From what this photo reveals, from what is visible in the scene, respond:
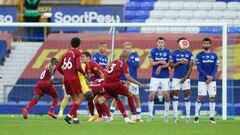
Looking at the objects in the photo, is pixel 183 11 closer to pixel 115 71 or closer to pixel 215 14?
pixel 215 14

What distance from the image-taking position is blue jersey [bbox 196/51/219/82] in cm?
2235

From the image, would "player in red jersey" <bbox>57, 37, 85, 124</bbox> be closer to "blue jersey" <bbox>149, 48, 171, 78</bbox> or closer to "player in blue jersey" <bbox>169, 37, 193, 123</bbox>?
"blue jersey" <bbox>149, 48, 171, 78</bbox>

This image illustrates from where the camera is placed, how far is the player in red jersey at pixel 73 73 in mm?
20188

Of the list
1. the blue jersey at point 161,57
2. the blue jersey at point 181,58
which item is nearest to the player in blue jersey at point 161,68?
the blue jersey at point 161,57

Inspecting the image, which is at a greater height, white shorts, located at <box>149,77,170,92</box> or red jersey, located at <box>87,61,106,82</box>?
red jersey, located at <box>87,61,106,82</box>

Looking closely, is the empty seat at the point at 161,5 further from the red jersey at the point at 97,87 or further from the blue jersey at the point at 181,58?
the red jersey at the point at 97,87

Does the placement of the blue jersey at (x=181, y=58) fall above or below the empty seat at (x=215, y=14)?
below

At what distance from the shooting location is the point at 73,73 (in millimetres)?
20344

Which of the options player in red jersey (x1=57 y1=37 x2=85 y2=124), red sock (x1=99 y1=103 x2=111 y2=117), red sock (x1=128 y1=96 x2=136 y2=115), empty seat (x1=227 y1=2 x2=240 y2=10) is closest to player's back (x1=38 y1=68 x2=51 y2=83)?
red sock (x1=99 y1=103 x2=111 y2=117)

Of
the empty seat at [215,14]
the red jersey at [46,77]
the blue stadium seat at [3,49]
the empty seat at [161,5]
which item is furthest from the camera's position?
the empty seat at [161,5]

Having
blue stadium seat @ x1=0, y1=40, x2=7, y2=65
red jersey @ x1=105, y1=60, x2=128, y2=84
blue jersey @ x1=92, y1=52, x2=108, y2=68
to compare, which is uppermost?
blue stadium seat @ x1=0, y1=40, x2=7, y2=65

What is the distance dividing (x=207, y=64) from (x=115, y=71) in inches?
103

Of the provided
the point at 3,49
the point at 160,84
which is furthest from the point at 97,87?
the point at 3,49

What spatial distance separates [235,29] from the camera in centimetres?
2739
